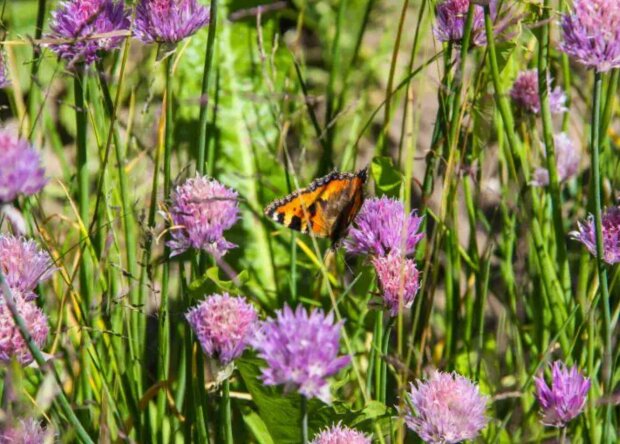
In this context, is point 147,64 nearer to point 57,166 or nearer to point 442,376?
point 57,166

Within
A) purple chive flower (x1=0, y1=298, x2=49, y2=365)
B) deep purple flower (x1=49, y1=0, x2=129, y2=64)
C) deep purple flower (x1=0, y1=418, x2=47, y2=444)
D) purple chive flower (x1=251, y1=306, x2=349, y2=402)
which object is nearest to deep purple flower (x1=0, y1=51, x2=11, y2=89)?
deep purple flower (x1=49, y1=0, x2=129, y2=64)

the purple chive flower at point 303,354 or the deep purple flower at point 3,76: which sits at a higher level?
the deep purple flower at point 3,76

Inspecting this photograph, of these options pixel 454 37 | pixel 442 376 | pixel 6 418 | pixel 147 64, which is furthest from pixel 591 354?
pixel 147 64

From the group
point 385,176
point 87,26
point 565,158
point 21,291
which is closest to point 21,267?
point 21,291

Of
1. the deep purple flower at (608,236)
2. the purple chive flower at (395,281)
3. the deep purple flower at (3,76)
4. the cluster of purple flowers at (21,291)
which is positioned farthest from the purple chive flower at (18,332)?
the deep purple flower at (608,236)

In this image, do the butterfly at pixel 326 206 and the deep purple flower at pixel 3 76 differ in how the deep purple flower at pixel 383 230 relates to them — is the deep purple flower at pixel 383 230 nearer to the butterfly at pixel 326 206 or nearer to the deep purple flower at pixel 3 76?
the butterfly at pixel 326 206

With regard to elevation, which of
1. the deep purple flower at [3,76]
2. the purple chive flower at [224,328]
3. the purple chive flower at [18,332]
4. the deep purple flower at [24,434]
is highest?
the deep purple flower at [3,76]

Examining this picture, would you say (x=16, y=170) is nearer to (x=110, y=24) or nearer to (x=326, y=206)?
(x=110, y=24)

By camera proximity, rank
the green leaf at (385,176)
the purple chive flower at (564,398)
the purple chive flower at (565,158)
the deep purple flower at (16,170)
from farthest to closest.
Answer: the purple chive flower at (565,158) → the green leaf at (385,176) → the purple chive flower at (564,398) → the deep purple flower at (16,170)
